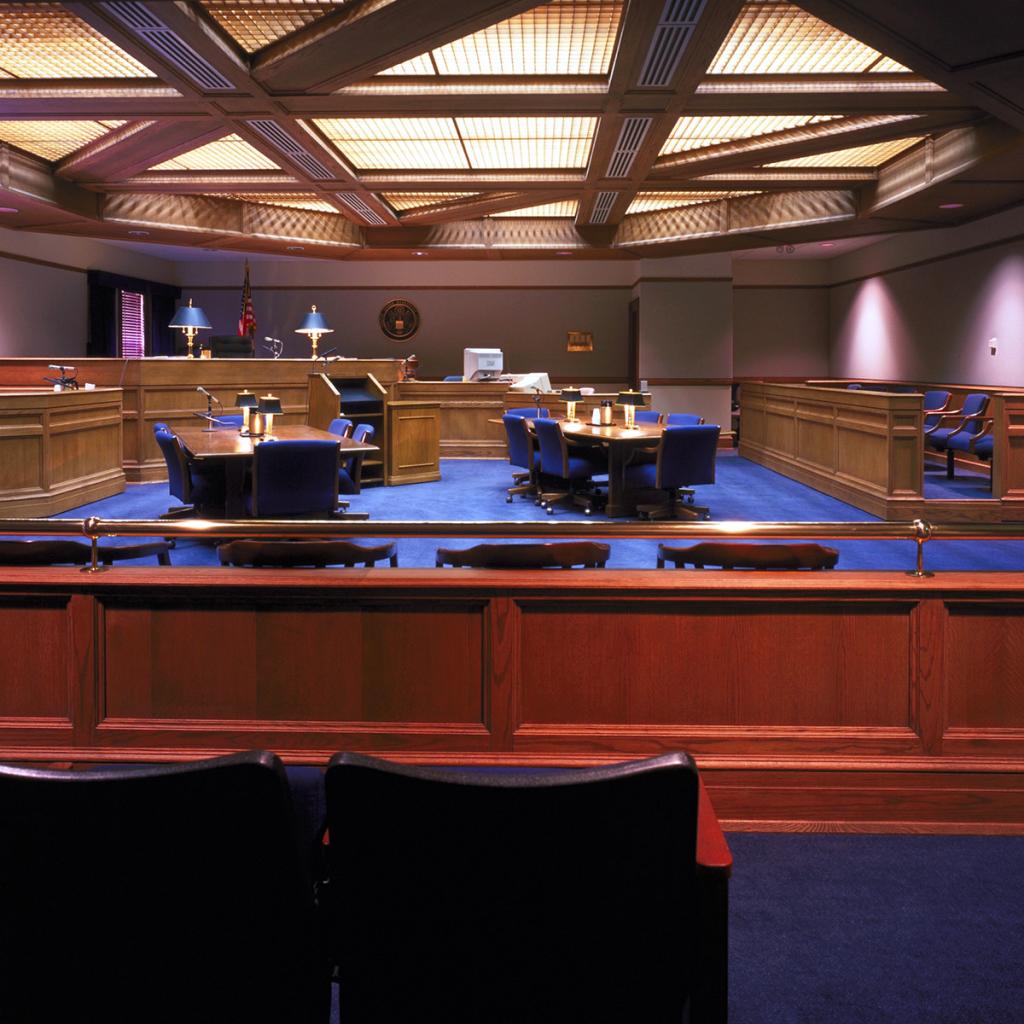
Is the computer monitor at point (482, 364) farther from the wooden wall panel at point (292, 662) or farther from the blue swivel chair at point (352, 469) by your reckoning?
the wooden wall panel at point (292, 662)

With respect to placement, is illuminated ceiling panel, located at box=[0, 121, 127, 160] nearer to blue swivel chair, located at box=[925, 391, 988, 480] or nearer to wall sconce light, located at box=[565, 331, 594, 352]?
blue swivel chair, located at box=[925, 391, 988, 480]

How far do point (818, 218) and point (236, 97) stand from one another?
23.8 feet

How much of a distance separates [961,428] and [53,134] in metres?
8.98

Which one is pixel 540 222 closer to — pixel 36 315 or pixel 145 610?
pixel 36 315

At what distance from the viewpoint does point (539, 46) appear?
654 cm

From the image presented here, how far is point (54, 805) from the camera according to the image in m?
1.08

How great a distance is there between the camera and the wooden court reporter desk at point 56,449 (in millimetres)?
7988

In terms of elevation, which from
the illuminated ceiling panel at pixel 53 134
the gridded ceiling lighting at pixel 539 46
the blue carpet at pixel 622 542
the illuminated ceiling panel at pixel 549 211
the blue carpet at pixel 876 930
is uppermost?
the illuminated ceiling panel at pixel 549 211

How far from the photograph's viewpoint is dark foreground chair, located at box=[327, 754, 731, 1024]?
1.08 m

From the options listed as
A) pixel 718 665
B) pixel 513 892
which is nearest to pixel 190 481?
pixel 718 665

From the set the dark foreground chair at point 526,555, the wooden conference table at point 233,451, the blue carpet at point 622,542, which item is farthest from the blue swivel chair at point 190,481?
the dark foreground chair at point 526,555

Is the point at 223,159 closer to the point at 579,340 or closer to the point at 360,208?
the point at 360,208

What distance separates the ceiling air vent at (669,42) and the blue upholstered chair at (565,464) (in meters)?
2.78

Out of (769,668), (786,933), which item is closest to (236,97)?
(769,668)
